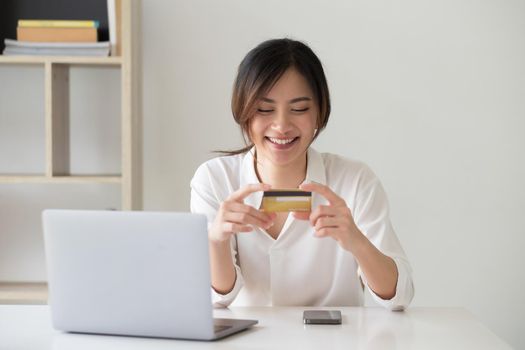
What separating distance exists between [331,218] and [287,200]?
0.47 ft

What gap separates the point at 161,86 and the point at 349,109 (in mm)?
751

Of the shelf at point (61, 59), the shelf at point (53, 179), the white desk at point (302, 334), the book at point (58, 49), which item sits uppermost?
the book at point (58, 49)

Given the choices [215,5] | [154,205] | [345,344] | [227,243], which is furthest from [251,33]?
[345,344]

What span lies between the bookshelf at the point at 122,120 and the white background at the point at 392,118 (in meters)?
0.18

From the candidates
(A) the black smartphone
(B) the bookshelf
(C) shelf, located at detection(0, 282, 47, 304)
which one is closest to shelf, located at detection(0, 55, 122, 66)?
(B) the bookshelf

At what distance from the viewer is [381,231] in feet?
7.52

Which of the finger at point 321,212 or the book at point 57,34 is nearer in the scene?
the finger at point 321,212

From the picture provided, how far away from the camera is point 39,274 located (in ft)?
11.4

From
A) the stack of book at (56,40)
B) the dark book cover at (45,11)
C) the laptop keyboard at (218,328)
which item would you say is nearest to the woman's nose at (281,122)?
the laptop keyboard at (218,328)

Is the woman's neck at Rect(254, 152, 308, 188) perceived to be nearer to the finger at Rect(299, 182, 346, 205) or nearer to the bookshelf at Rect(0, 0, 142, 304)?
the finger at Rect(299, 182, 346, 205)

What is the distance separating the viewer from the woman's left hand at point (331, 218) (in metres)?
2.01

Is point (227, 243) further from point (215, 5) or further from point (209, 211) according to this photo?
point (215, 5)

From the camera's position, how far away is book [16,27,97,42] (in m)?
3.16

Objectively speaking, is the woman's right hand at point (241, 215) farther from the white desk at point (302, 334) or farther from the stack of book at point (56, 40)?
the stack of book at point (56, 40)
